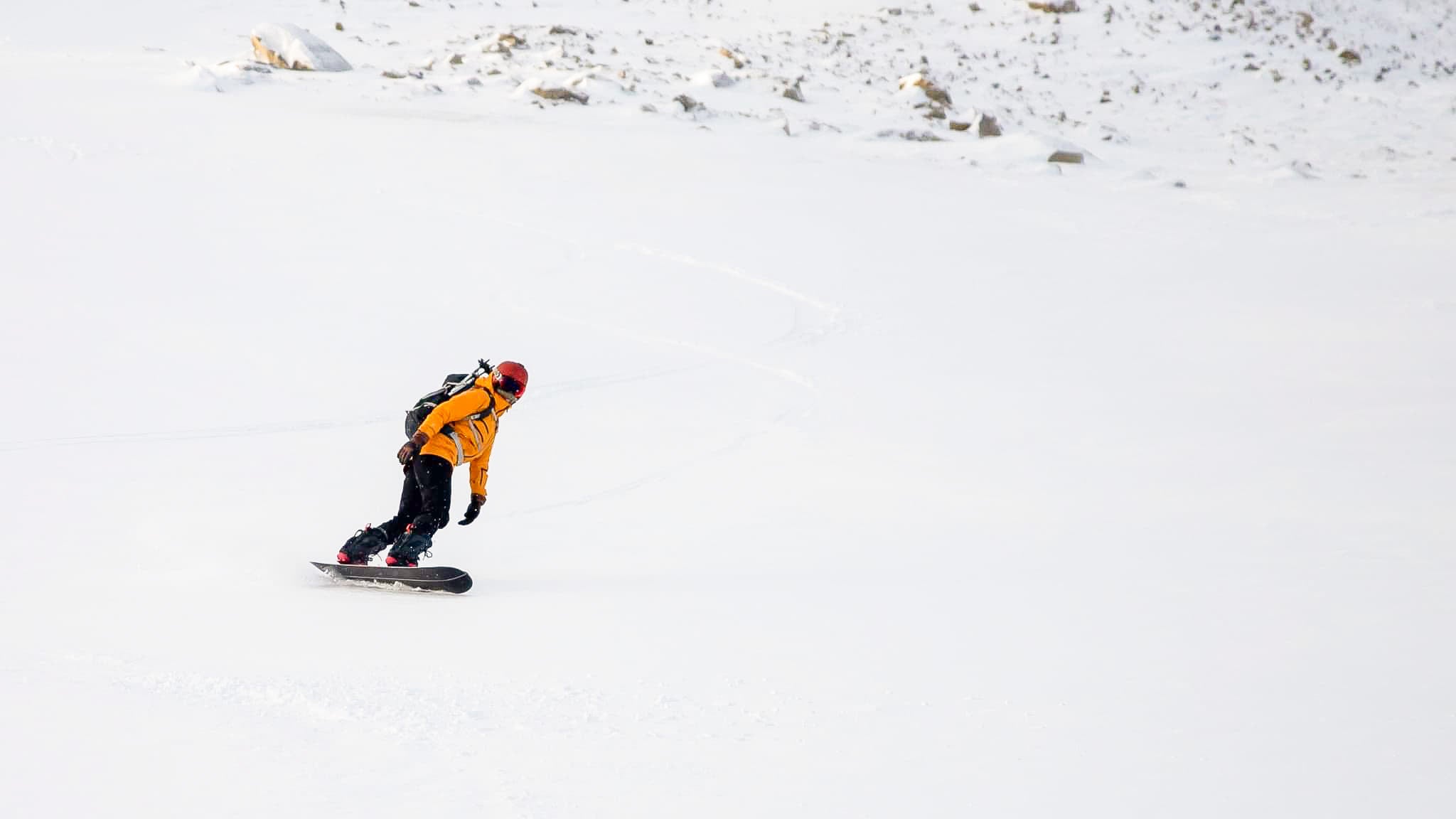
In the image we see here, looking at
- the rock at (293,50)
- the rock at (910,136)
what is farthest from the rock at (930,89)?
the rock at (293,50)

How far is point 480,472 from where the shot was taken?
778cm

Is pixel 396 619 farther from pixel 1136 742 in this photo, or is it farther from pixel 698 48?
pixel 698 48

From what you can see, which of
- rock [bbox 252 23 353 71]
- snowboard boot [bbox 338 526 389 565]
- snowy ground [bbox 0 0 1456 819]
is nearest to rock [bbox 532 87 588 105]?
snowy ground [bbox 0 0 1456 819]

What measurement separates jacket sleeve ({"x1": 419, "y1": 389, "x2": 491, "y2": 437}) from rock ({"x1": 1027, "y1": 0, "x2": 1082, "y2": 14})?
1010 inches

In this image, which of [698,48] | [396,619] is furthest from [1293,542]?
[698,48]

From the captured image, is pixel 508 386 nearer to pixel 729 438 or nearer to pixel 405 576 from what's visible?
pixel 405 576

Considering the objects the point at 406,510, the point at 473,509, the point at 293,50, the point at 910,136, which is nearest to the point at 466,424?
the point at 473,509

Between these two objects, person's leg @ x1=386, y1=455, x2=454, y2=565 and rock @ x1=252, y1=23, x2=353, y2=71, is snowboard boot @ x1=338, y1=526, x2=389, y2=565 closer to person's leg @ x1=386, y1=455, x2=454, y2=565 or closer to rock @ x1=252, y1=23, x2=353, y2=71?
person's leg @ x1=386, y1=455, x2=454, y2=565

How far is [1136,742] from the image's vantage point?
5.12 m

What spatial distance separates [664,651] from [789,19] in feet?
87.0

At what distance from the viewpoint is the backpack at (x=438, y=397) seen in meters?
7.35

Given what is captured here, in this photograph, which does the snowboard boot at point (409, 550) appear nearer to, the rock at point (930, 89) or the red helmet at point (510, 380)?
the red helmet at point (510, 380)

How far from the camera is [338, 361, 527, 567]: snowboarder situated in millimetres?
7414

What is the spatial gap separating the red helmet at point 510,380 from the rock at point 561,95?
16.6 metres
